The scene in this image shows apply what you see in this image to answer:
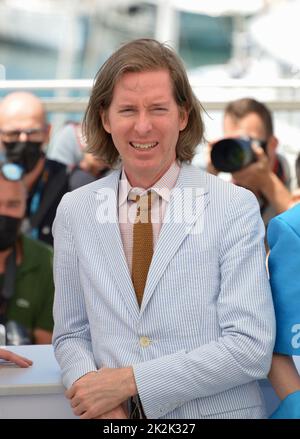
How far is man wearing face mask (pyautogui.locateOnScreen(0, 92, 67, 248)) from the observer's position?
3928 millimetres

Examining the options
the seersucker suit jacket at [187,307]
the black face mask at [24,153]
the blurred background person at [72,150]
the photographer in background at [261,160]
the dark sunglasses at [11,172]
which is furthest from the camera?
the blurred background person at [72,150]

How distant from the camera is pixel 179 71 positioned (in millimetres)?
2271

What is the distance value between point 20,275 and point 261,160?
39.1 inches

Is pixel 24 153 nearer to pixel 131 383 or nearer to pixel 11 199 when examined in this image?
pixel 11 199

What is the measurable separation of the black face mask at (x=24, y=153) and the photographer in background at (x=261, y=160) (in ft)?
2.40

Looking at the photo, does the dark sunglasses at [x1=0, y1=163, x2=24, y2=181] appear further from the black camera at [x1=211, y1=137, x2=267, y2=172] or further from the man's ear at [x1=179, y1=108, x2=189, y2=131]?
the man's ear at [x1=179, y1=108, x2=189, y2=131]

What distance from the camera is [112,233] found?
2250mm

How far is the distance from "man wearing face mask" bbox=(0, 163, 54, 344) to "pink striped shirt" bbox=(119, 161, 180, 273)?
1180 mm

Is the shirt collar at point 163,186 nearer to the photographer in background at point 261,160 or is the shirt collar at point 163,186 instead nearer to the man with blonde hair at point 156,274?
the man with blonde hair at point 156,274

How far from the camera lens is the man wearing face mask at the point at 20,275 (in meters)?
3.47

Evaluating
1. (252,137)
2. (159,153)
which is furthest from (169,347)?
(252,137)

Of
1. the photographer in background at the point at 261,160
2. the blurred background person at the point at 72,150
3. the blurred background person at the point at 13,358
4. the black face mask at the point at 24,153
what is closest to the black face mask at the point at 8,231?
the black face mask at the point at 24,153

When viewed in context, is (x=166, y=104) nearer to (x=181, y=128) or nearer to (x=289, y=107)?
(x=181, y=128)
